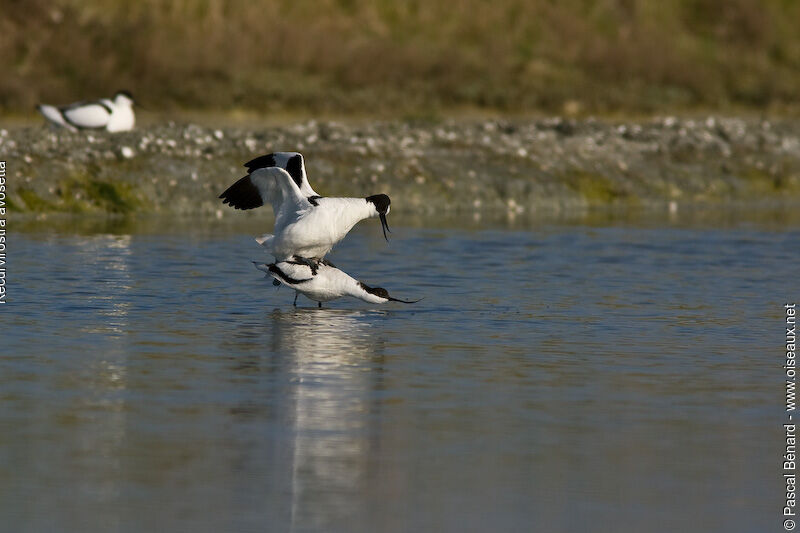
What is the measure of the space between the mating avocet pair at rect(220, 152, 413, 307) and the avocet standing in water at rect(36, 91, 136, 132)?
33.8 ft

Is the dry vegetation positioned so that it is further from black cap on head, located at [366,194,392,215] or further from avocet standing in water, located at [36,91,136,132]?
black cap on head, located at [366,194,392,215]

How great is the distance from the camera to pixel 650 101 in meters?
36.4

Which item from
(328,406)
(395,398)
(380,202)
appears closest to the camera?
→ (328,406)

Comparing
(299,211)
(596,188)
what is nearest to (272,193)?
(299,211)

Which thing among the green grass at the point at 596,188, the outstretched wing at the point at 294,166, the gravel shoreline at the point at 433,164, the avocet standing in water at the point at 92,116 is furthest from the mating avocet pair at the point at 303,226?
the green grass at the point at 596,188

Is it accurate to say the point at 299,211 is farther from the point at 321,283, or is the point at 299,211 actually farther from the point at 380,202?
the point at 321,283

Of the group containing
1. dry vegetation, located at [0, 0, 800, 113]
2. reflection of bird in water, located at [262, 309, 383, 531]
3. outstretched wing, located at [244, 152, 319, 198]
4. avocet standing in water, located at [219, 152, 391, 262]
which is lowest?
reflection of bird in water, located at [262, 309, 383, 531]

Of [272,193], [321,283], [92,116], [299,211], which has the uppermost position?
[92,116]

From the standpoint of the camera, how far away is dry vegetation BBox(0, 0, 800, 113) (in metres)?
32.7

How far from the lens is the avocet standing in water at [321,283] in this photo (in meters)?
12.1

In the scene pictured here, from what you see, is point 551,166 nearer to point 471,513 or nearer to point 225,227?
point 225,227

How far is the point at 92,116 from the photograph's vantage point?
23.4 metres

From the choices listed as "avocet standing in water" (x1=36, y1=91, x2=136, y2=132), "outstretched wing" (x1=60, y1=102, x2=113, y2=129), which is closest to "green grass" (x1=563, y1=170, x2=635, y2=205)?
"avocet standing in water" (x1=36, y1=91, x2=136, y2=132)

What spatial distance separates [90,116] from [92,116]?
1.9 inches
